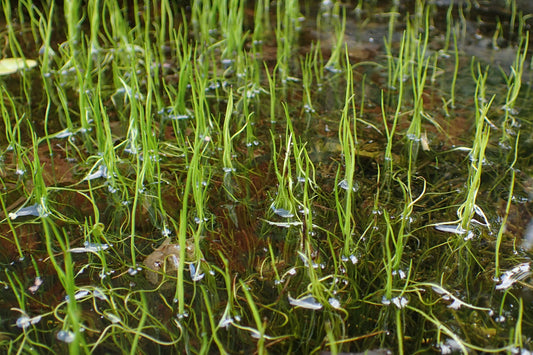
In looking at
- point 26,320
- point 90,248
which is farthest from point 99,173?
point 26,320

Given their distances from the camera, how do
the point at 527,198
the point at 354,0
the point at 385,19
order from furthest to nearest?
the point at 354,0
the point at 385,19
the point at 527,198

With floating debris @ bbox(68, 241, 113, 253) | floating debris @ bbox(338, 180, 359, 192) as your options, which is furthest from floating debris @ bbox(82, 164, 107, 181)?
floating debris @ bbox(338, 180, 359, 192)

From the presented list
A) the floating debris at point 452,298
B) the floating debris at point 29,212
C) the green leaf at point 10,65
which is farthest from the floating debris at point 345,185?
the green leaf at point 10,65

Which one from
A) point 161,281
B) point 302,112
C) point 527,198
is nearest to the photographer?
point 161,281

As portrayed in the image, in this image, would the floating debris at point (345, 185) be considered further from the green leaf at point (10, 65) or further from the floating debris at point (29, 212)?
the green leaf at point (10, 65)

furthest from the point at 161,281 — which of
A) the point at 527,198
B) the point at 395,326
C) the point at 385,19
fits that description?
the point at 385,19

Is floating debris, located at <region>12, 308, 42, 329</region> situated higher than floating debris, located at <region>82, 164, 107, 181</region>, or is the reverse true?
floating debris, located at <region>82, 164, 107, 181</region>

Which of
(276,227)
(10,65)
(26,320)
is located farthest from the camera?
(10,65)

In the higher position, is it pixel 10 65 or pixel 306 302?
pixel 10 65

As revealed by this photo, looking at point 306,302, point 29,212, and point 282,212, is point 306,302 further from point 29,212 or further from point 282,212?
point 29,212

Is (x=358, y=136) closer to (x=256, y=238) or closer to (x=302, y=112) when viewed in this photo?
(x=302, y=112)

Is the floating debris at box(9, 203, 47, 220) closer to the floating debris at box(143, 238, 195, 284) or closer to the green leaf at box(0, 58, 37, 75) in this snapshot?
the floating debris at box(143, 238, 195, 284)
